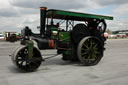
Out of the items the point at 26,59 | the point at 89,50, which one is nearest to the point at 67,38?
the point at 89,50

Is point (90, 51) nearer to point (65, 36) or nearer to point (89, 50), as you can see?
point (89, 50)

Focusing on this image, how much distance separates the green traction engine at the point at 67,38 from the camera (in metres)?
5.53

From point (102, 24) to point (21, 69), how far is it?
13.2 feet

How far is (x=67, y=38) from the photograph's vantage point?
6301 millimetres

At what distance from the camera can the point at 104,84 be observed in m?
4.14

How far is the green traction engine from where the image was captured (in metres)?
5.53

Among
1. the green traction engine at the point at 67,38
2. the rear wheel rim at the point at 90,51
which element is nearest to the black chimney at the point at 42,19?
the green traction engine at the point at 67,38

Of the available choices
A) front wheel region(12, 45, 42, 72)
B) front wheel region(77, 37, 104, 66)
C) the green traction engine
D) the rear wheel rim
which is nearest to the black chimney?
the green traction engine

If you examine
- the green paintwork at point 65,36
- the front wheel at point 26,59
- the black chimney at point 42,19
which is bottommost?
the front wheel at point 26,59

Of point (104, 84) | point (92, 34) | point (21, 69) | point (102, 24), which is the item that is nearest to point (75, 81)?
point (104, 84)

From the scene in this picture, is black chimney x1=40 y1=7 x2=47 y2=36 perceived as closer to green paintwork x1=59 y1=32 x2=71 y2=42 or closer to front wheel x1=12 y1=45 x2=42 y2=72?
green paintwork x1=59 y1=32 x2=71 y2=42

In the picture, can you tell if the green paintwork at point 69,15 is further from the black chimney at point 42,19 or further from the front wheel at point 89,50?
the front wheel at point 89,50

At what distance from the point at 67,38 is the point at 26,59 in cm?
Result: 190

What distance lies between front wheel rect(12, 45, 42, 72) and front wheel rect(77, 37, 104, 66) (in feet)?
5.35
